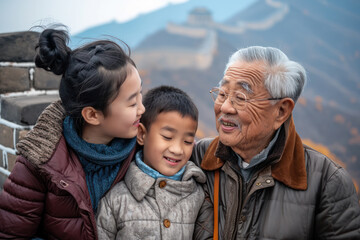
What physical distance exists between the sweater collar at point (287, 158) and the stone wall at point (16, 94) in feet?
4.22

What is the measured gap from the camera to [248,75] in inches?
76.0

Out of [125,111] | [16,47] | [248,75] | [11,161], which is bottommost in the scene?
[11,161]

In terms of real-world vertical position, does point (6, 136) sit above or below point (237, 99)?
below

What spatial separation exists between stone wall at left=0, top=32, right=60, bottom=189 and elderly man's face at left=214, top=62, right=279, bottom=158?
1.25 metres

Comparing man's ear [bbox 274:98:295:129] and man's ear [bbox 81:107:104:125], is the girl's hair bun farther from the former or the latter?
man's ear [bbox 274:98:295:129]

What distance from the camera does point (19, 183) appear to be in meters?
1.65

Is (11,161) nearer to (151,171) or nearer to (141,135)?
(141,135)

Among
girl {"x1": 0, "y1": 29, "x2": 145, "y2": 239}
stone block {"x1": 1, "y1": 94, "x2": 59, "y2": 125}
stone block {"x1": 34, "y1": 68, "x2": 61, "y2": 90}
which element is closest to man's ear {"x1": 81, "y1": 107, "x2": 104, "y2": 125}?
girl {"x1": 0, "y1": 29, "x2": 145, "y2": 239}

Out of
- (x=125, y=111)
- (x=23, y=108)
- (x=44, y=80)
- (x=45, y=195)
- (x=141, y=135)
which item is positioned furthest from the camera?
(x=44, y=80)

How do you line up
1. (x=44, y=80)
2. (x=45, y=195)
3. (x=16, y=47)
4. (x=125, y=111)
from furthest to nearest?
(x=44, y=80)
(x=16, y=47)
(x=125, y=111)
(x=45, y=195)

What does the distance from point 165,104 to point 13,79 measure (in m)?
1.21


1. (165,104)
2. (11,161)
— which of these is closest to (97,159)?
(165,104)

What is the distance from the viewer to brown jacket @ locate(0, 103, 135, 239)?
64.1 inches

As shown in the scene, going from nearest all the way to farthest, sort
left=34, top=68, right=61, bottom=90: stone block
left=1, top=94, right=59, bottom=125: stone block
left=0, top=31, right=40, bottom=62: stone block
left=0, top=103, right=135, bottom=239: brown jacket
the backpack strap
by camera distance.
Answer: left=0, top=103, right=135, bottom=239: brown jacket, the backpack strap, left=1, top=94, right=59, bottom=125: stone block, left=0, top=31, right=40, bottom=62: stone block, left=34, top=68, right=61, bottom=90: stone block
